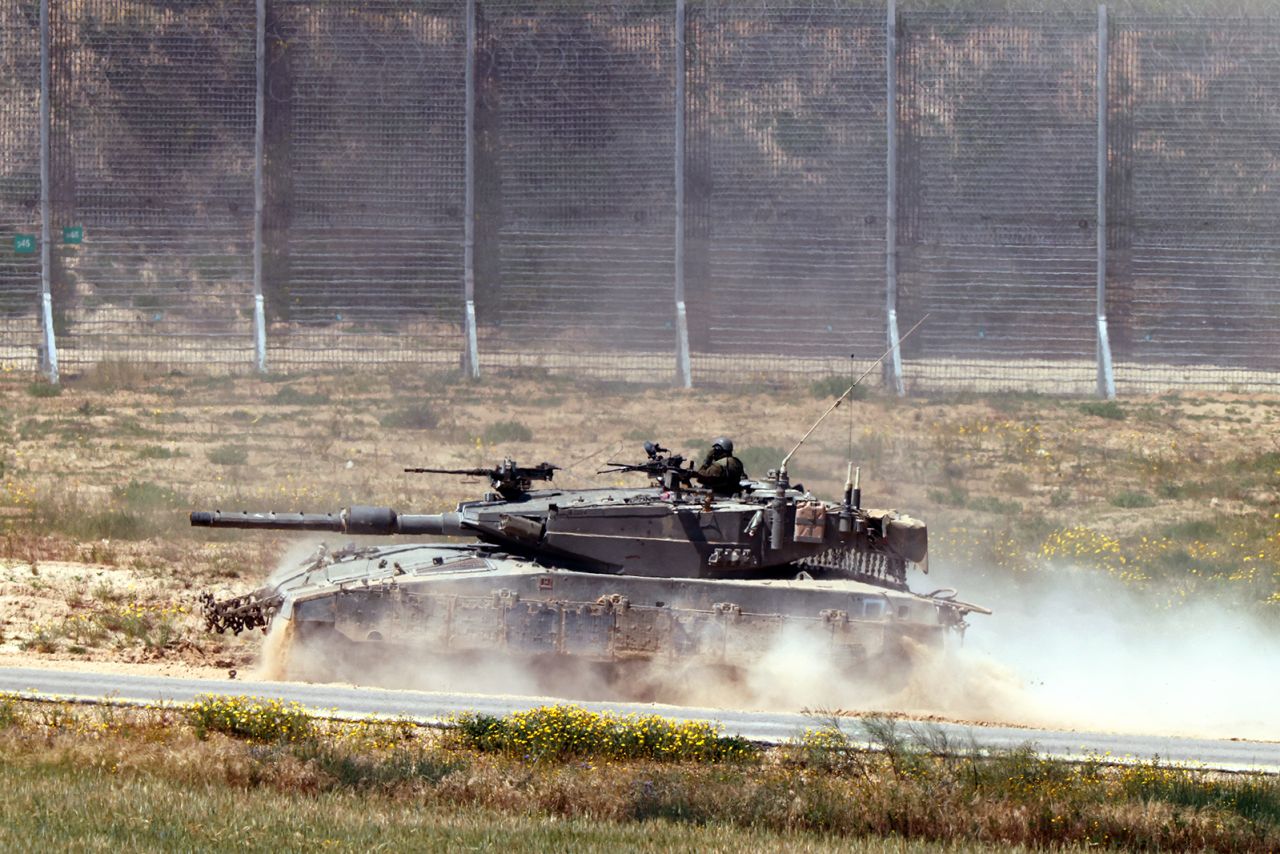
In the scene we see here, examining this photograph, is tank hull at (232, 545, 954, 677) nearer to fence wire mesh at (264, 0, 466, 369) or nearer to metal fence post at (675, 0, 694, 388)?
metal fence post at (675, 0, 694, 388)

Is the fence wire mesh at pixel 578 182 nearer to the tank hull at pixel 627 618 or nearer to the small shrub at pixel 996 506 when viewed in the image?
the small shrub at pixel 996 506

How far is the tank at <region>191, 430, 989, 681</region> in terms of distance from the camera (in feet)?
66.1

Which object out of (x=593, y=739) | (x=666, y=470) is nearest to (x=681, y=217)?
(x=666, y=470)

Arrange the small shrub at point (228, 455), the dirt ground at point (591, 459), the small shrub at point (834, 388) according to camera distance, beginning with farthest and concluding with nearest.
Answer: the small shrub at point (834, 388)
the small shrub at point (228, 455)
the dirt ground at point (591, 459)

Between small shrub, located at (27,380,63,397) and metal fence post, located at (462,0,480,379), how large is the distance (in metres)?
7.53

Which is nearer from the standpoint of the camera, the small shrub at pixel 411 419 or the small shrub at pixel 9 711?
the small shrub at pixel 9 711

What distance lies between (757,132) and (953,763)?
23.7 metres

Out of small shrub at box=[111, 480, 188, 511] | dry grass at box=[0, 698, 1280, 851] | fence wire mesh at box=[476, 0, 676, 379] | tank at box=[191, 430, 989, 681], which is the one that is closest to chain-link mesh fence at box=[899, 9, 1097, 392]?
fence wire mesh at box=[476, 0, 676, 379]

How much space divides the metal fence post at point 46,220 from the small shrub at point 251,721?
67.0 feet

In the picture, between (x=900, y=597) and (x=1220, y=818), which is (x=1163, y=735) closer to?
(x=900, y=597)

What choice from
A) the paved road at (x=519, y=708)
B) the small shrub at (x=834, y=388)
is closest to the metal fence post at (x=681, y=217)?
the small shrub at (x=834, y=388)

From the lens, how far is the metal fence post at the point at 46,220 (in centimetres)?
3503

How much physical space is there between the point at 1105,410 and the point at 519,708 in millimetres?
20211

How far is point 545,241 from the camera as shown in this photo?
3722 centimetres
